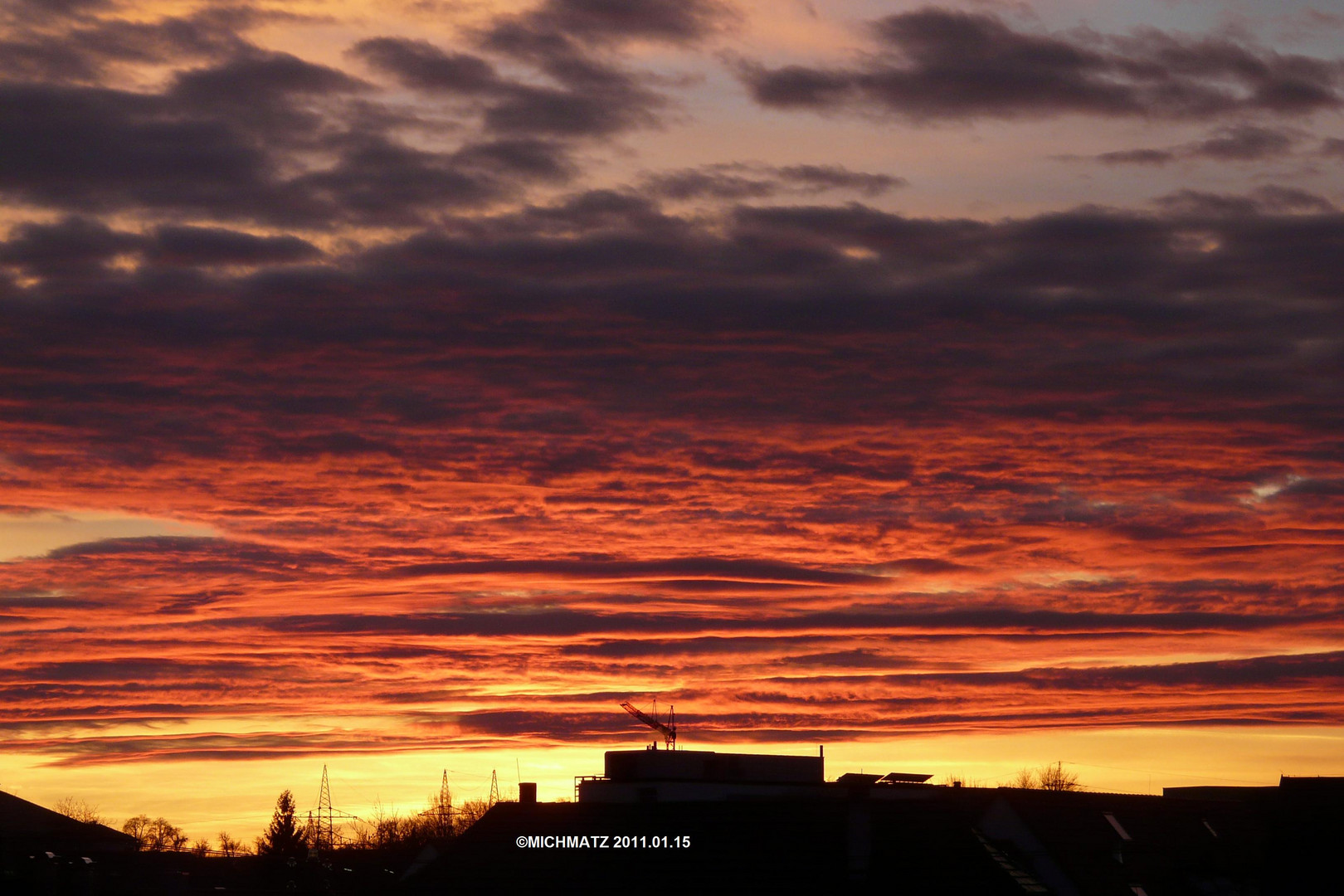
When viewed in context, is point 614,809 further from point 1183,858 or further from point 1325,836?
point 1325,836

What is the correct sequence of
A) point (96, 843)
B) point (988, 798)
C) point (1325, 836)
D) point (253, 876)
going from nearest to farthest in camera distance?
point (1325, 836)
point (988, 798)
point (96, 843)
point (253, 876)

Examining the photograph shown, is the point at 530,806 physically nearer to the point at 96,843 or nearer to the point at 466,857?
the point at 466,857

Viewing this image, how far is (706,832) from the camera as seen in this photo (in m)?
87.3

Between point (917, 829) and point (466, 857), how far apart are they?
24991 millimetres

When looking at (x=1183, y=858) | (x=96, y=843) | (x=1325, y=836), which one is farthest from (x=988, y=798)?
(x=96, y=843)

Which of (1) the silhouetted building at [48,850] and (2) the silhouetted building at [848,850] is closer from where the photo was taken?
(2) the silhouetted building at [848,850]

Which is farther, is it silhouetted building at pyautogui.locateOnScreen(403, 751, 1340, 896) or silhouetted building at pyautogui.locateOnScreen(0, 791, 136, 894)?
silhouetted building at pyautogui.locateOnScreen(0, 791, 136, 894)

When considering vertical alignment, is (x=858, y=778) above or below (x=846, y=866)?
above

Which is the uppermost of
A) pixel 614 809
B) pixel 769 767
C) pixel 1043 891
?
pixel 769 767

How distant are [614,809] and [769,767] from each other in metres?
71.2

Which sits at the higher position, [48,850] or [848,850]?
[48,850]

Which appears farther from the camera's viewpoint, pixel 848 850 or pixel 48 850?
pixel 48 850

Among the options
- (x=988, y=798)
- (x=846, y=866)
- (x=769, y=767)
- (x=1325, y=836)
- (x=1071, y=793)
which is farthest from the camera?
(x=769, y=767)

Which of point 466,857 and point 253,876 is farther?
point 253,876
